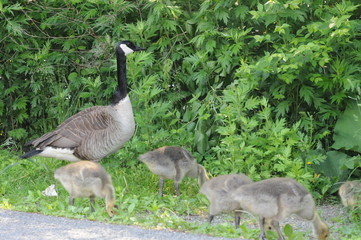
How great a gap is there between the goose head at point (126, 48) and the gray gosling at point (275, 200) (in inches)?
144

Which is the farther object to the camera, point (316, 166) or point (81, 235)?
point (316, 166)

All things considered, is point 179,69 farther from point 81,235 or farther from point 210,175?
point 81,235

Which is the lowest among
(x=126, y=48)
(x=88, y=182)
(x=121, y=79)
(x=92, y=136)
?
(x=92, y=136)

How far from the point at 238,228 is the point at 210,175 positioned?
2.17 m

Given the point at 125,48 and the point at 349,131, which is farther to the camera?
the point at 125,48

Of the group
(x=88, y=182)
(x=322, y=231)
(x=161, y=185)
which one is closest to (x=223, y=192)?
(x=322, y=231)

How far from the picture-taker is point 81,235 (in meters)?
6.05

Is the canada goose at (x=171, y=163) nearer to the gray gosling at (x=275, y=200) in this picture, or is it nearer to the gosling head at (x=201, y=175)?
the gosling head at (x=201, y=175)

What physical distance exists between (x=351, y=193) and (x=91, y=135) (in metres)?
3.42

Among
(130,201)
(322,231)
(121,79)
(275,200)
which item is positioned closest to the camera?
(275,200)

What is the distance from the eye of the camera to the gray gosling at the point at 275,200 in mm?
6414

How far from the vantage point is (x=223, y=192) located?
276 inches

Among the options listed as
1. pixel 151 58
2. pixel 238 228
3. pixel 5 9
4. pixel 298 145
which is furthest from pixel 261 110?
pixel 5 9

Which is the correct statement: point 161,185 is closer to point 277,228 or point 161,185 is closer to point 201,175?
point 201,175
